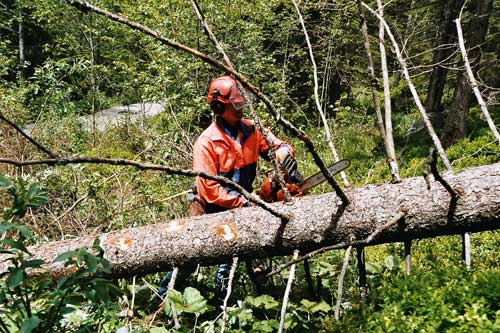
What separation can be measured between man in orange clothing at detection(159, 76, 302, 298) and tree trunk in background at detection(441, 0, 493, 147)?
6.09 meters

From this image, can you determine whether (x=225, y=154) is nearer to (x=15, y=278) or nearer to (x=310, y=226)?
(x=310, y=226)

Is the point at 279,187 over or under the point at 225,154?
under

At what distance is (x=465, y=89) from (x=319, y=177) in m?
6.52

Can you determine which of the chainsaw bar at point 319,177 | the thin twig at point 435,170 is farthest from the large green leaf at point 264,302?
the thin twig at point 435,170

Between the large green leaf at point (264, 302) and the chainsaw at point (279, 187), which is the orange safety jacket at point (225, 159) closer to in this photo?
the chainsaw at point (279, 187)

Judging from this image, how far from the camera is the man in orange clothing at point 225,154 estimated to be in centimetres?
376

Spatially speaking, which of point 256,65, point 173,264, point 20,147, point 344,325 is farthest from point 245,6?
point 344,325

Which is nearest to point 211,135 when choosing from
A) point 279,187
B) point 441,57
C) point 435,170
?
point 279,187

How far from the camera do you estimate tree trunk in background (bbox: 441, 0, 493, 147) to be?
28.6 ft

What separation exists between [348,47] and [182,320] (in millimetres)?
9910

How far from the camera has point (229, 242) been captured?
3.19 metres

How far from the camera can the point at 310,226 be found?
3.05 metres

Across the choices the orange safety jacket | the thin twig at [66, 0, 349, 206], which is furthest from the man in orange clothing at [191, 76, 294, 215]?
the thin twig at [66, 0, 349, 206]

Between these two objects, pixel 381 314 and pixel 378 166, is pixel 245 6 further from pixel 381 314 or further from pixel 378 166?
pixel 381 314
